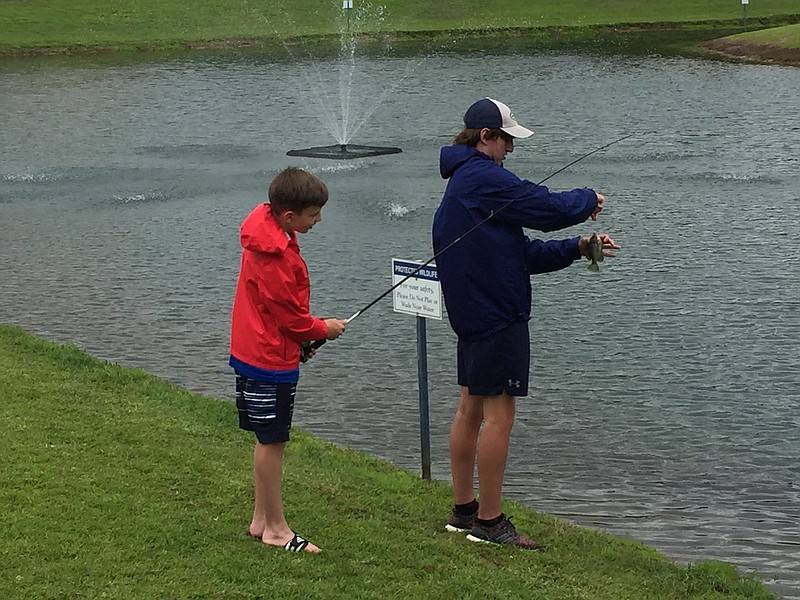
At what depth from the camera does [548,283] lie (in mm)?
14562

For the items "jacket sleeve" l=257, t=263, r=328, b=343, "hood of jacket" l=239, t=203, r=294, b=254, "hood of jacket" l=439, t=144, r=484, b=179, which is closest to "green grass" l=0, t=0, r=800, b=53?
"hood of jacket" l=439, t=144, r=484, b=179

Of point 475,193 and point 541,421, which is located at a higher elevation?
point 475,193

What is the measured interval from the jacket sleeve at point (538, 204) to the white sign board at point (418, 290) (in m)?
1.05

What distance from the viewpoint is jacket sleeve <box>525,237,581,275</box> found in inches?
253

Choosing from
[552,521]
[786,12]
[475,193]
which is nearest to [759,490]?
[552,521]

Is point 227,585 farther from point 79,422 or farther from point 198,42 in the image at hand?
point 198,42

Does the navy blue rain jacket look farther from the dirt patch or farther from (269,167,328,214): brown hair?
the dirt patch

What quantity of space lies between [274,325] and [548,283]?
356 inches

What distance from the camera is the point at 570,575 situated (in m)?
6.14

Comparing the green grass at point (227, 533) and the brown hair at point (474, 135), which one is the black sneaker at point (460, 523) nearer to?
the green grass at point (227, 533)

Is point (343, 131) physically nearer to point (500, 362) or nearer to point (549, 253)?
point (549, 253)

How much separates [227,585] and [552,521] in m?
2.66

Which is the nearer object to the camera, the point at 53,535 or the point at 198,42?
the point at 53,535

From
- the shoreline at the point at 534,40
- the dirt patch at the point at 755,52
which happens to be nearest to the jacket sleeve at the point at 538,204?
the dirt patch at the point at 755,52
